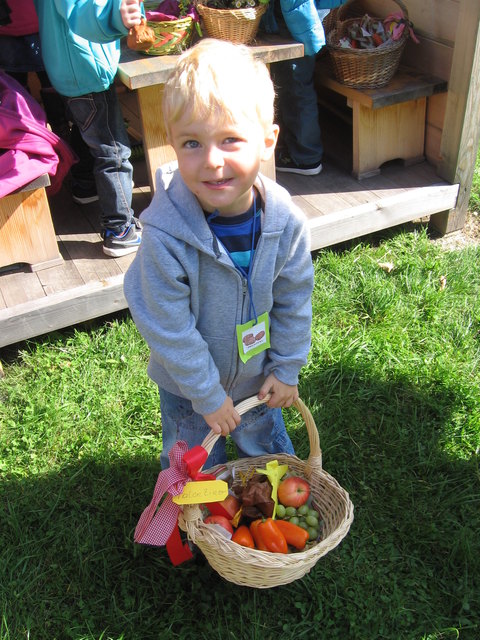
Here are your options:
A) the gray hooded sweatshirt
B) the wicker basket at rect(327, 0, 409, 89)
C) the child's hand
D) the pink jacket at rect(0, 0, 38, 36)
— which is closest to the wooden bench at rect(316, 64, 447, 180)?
the wicker basket at rect(327, 0, 409, 89)

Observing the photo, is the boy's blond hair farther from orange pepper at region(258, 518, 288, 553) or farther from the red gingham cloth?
orange pepper at region(258, 518, 288, 553)

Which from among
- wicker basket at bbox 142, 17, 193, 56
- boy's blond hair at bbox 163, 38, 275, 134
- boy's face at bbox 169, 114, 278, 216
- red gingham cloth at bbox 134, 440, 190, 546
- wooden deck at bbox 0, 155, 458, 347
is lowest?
wooden deck at bbox 0, 155, 458, 347

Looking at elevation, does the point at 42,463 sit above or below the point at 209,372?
below

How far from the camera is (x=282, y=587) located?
228cm

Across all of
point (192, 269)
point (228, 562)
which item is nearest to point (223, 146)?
point (192, 269)

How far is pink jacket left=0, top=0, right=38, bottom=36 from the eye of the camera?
131 inches

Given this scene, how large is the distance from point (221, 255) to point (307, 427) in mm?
686

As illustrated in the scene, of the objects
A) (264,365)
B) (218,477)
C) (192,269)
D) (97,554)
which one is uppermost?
(192,269)

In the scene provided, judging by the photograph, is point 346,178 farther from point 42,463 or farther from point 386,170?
point 42,463

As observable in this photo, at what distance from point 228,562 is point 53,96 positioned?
3.22 meters

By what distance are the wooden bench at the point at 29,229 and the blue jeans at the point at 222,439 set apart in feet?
4.80

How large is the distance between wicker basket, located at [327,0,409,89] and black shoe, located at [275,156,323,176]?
0.53 meters

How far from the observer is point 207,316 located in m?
1.92

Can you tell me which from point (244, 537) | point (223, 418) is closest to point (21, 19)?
point (223, 418)
